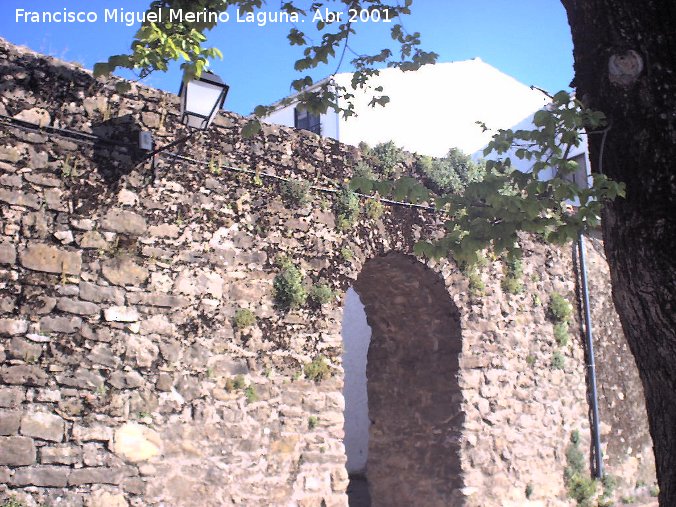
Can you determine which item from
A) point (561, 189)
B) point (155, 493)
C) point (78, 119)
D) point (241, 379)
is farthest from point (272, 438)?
point (561, 189)

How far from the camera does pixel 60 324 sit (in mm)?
5246

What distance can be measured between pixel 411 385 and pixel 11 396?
430cm

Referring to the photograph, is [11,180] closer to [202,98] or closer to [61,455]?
[202,98]

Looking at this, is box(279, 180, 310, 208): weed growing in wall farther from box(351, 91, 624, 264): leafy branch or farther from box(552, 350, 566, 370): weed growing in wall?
box(552, 350, 566, 370): weed growing in wall

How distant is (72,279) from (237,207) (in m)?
1.59

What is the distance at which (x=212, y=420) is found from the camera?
5766 millimetres

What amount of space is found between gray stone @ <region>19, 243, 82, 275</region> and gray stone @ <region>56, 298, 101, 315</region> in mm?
220

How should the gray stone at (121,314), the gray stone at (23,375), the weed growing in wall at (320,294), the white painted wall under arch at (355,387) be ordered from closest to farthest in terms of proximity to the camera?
the gray stone at (23,375) → the gray stone at (121,314) → the weed growing in wall at (320,294) → the white painted wall under arch at (355,387)

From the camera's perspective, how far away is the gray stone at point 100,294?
17.7ft

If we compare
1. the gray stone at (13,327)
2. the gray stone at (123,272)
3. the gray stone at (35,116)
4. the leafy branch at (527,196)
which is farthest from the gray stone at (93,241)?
the leafy branch at (527,196)

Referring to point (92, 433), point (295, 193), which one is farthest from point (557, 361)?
point (92, 433)

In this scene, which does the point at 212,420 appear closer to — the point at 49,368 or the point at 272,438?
the point at 272,438

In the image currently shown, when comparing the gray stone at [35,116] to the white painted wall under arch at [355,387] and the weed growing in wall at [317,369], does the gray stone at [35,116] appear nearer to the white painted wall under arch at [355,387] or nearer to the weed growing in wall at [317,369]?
the weed growing in wall at [317,369]

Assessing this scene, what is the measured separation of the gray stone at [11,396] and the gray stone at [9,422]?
0.05 m
